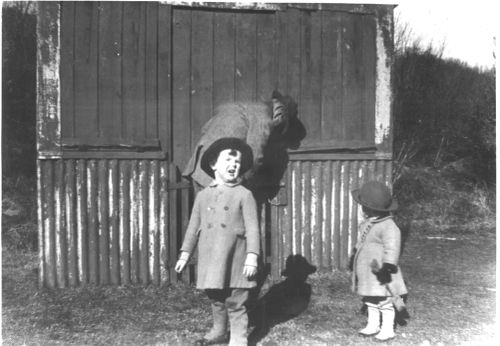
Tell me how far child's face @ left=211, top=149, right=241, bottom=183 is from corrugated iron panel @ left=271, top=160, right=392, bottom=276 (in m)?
1.91

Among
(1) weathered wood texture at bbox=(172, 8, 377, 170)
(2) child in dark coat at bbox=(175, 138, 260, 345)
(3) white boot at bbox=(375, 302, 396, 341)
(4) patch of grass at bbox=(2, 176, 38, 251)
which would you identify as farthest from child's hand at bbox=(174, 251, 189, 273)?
(4) patch of grass at bbox=(2, 176, 38, 251)

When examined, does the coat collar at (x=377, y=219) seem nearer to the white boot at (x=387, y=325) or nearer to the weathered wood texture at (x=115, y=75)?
the white boot at (x=387, y=325)

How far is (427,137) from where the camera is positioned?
14.2m

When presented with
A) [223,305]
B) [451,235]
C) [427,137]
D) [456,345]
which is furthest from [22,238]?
[427,137]

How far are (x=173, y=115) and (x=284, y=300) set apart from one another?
226cm

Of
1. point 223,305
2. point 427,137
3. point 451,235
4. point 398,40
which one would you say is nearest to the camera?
point 223,305

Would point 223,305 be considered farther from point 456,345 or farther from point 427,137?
point 427,137

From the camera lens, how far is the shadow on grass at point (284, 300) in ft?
13.2

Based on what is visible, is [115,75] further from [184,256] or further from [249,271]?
[249,271]

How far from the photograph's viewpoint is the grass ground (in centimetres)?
379

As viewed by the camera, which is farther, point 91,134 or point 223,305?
point 91,134

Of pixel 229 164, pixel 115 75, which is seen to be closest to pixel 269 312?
pixel 229 164

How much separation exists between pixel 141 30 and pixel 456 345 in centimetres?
417

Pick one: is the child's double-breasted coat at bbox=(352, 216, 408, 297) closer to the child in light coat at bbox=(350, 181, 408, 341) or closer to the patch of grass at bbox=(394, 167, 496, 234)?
the child in light coat at bbox=(350, 181, 408, 341)
